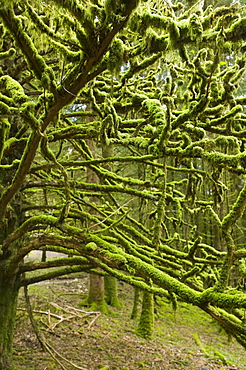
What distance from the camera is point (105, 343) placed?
6.82 meters

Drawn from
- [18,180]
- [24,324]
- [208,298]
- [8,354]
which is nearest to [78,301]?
[24,324]

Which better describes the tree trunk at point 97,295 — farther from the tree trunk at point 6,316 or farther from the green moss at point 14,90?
the green moss at point 14,90

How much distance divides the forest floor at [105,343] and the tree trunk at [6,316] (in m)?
0.50

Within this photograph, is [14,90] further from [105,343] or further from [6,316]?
[105,343]

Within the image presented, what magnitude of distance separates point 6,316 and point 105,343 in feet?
12.0

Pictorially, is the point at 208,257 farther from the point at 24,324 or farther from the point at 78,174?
the point at 78,174

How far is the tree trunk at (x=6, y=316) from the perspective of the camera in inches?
154

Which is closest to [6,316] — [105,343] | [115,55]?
[105,343]

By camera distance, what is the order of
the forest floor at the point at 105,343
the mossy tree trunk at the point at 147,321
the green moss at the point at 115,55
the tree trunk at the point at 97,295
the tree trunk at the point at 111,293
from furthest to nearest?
1. the tree trunk at the point at 111,293
2. the tree trunk at the point at 97,295
3. the mossy tree trunk at the point at 147,321
4. the forest floor at the point at 105,343
5. the green moss at the point at 115,55

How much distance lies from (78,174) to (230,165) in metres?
11.7

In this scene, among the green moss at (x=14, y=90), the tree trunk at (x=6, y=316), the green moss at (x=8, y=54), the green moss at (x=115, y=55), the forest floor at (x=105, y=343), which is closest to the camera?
the green moss at (x=115, y=55)

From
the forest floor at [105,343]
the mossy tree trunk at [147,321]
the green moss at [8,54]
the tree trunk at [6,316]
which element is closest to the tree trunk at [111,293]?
the forest floor at [105,343]

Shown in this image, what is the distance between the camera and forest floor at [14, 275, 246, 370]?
18.4 feet

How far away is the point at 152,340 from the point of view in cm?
786
